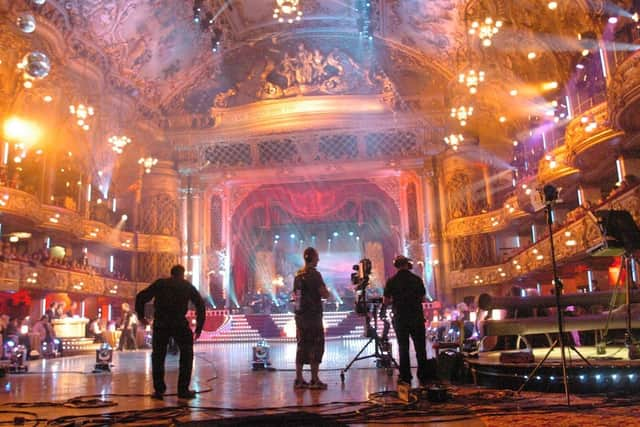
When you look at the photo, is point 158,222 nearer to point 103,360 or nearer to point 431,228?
point 431,228

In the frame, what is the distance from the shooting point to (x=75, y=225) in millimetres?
20562

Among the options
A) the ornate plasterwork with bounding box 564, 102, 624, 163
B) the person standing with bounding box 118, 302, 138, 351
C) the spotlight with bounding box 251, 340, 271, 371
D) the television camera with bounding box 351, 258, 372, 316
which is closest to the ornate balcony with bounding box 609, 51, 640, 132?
the ornate plasterwork with bounding box 564, 102, 624, 163

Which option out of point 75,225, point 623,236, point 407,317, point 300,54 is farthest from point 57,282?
point 623,236

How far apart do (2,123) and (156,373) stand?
46.7 feet

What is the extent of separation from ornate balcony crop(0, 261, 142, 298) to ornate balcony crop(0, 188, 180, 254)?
157 centimetres

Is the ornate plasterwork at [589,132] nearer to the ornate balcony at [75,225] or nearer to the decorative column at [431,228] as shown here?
the decorative column at [431,228]

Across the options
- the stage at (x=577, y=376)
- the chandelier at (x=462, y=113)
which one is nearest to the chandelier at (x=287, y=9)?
the chandelier at (x=462, y=113)

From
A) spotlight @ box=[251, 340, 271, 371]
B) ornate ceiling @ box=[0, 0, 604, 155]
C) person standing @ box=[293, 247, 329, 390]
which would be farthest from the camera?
ornate ceiling @ box=[0, 0, 604, 155]

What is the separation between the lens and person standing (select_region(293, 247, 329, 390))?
18.5 feet

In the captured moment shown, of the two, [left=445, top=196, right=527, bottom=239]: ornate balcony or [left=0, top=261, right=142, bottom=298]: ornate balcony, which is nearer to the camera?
[left=0, top=261, right=142, bottom=298]: ornate balcony

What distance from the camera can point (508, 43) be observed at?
60.5 ft

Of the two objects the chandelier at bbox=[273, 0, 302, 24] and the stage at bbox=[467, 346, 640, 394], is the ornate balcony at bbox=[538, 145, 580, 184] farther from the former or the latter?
the stage at bbox=[467, 346, 640, 394]

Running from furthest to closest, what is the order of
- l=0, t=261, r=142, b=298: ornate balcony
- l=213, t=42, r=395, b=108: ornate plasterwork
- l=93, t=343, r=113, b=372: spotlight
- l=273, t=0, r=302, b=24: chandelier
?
l=213, t=42, r=395, b=108: ornate plasterwork < l=0, t=261, r=142, b=298: ornate balcony < l=273, t=0, r=302, b=24: chandelier < l=93, t=343, r=113, b=372: spotlight

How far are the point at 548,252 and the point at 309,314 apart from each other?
13.1 meters
